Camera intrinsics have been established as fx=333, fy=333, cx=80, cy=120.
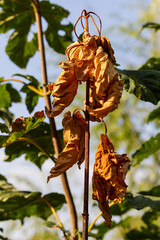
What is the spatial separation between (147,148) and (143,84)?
423 mm

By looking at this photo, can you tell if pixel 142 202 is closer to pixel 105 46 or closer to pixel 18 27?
pixel 105 46

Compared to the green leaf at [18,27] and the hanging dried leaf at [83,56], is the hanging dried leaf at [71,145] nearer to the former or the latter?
the hanging dried leaf at [83,56]

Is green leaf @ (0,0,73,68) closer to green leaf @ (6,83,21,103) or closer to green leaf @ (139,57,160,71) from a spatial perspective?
green leaf @ (6,83,21,103)

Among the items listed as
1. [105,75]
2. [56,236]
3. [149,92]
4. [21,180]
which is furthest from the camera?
[21,180]

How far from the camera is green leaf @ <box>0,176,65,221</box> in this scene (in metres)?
1.32

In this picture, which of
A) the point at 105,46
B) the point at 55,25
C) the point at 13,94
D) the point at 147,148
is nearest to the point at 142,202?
the point at 147,148

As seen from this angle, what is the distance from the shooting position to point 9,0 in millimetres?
1654

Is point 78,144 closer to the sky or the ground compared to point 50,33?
closer to the ground

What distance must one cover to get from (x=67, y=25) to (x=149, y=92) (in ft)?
2.57

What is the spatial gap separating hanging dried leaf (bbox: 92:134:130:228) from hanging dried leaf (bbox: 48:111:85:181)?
2.0 inches

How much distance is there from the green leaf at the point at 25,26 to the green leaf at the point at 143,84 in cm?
61

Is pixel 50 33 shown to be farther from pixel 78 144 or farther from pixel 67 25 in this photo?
pixel 78 144

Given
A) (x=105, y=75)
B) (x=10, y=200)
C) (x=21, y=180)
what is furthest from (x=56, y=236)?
(x=105, y=75)

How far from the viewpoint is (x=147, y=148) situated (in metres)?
1.43
